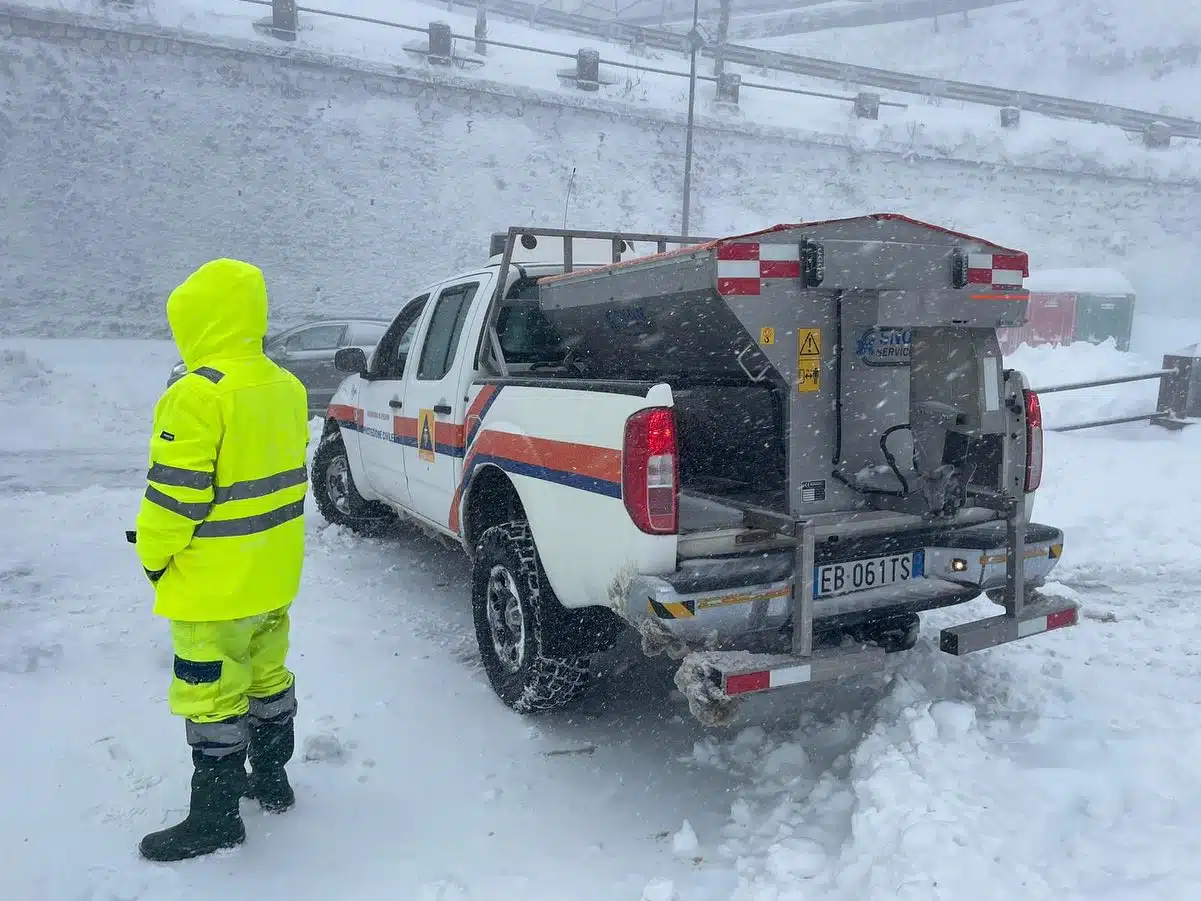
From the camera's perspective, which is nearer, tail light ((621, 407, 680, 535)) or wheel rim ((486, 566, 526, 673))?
tail light ((621, 407, 680, 535))

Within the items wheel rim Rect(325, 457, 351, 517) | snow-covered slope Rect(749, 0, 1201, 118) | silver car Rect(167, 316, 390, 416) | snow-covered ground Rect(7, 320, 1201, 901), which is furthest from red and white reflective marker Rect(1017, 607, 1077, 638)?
snow-covered slope Rect(749, 0, 1201, 118)

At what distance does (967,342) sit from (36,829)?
13.4ft

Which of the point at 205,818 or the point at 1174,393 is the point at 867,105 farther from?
the point at 205,818

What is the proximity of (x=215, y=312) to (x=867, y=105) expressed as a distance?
30.9 metres

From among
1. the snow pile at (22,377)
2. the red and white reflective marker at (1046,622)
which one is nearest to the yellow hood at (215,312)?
the red and white reflective marker at (1046,622)

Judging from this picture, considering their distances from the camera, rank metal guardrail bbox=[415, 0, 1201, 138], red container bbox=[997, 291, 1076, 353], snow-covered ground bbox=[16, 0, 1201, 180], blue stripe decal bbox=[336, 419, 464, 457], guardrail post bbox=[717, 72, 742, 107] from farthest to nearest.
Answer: metal guardrail bbox=[415, 0, 1201, 138]
guardrail post bbox=[717, 72, 742, 107]
snow-covered ground bbox=[16, 0, 1201, 180]
red container bbox=[997, 291, 1076, 353]
blue stripe decal bbox=[336, 419, 464, 457]

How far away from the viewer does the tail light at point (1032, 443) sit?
4102 mm

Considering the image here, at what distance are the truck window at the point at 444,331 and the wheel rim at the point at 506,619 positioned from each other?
1.44m

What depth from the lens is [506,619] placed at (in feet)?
14.3

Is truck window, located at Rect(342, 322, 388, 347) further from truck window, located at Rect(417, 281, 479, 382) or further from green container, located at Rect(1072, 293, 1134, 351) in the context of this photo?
green container, located at Rect(1072, 293, 1134, 351)

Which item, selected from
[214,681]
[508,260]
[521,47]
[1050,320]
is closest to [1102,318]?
[1050,320]

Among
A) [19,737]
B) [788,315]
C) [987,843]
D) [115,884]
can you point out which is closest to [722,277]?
[788,315]

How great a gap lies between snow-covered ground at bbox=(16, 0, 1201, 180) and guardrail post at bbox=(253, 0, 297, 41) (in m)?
0.27

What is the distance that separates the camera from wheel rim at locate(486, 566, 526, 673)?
4.19 meters
